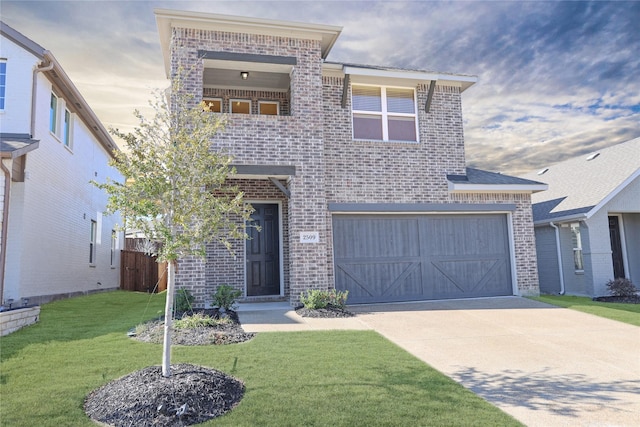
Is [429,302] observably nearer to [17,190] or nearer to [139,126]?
[139,126]

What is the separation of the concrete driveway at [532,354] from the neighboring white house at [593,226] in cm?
419

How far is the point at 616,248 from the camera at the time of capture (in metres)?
14.8

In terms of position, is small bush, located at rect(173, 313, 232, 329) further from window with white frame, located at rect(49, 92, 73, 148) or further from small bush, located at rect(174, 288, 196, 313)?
window with white frame, located at rect(49, 92, 73, 148)

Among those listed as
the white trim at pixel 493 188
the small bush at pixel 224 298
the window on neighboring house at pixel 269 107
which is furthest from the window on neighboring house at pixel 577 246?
the small bush at pixel 224 298

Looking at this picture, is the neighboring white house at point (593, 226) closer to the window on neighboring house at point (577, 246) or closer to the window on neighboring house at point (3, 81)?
the window on neighboring house at point (577, 246)

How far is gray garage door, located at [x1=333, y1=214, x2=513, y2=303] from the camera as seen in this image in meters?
11.3

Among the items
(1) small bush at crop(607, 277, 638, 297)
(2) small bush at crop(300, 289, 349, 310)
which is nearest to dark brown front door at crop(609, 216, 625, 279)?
(1) small bush at crop(607, 277, 638, 297)

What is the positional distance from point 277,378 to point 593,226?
12.3 m

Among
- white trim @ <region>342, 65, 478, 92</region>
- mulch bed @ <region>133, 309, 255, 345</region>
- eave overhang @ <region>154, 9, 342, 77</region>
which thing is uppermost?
eave overhang @ <region>154, 9, 342, 77</region>

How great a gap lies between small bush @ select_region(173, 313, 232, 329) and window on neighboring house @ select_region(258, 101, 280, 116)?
6.72 m

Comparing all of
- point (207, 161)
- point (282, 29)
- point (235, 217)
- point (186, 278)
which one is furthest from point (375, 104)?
point (207, 161)

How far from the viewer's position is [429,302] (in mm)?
11383

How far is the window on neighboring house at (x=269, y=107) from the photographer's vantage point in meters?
12.6

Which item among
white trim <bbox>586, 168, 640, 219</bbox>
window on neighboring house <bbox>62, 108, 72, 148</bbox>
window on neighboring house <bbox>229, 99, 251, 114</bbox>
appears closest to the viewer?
window on neighboring house <bbox>229, 99, 251, 114</bbox>
